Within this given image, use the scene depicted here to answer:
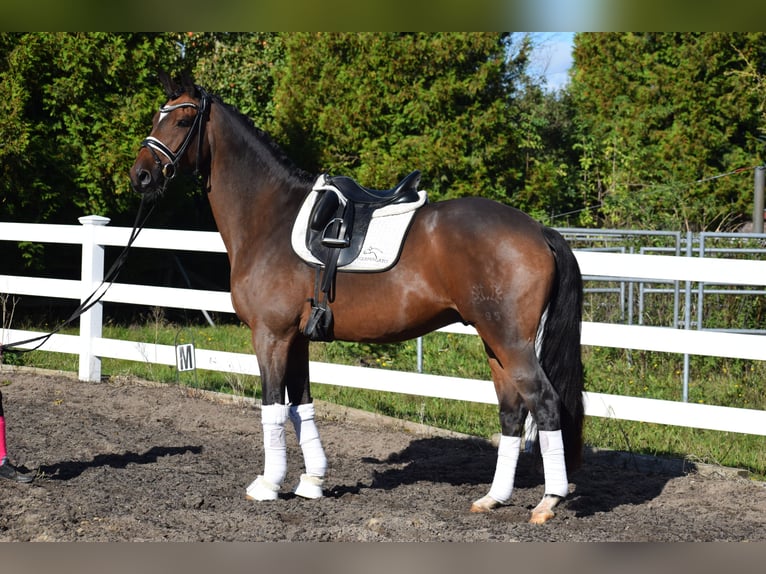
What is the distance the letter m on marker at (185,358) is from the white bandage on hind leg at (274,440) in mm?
2807

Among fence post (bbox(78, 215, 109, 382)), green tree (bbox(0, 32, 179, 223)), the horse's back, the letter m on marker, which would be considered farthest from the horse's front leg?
green tree (bbox(0, 32, 179, 223))

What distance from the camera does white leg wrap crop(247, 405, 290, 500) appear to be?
4.84m

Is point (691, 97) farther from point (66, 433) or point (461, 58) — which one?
point (66, 433)

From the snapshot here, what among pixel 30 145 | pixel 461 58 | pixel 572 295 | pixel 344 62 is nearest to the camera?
pixel 572 295

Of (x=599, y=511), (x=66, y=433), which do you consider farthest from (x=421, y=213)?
(x=66, y=433)

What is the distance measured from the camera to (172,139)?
500 cm

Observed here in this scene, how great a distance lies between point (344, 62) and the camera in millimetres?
13258

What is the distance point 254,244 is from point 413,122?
812 cm

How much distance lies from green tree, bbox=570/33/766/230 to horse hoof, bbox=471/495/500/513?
10249 millimetres

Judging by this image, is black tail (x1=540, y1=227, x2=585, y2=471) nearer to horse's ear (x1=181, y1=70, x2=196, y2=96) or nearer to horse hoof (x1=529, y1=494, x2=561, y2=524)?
horse hoof (x1=529, y1=494, x2=561, y2=524)

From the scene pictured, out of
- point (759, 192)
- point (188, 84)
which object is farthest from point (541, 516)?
point (759, 192)

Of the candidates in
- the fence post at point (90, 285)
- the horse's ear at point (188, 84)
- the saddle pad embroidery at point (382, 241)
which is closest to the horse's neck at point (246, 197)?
the saddle pad embroidery at point (382, 241)

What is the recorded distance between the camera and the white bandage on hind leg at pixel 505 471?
15.5 ft

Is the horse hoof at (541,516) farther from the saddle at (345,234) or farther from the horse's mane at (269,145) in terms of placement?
the horse's mane at (269,145)
